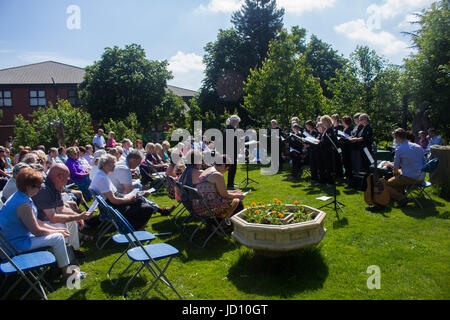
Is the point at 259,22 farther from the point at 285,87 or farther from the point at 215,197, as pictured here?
the point at 215,197

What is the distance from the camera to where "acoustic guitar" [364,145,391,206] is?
6.45 metres

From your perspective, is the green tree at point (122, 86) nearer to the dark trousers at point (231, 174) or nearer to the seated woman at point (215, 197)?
the dark trousers at point (231, 174)

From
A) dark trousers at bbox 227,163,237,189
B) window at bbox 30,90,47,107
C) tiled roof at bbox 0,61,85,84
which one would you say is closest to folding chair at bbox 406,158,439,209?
dark trousers at bbox 227,163,237,189

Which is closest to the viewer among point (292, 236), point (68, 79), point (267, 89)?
point (292, 236)

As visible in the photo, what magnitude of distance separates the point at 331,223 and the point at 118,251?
374 cm

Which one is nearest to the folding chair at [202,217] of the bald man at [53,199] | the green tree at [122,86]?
the bald man at [53,199]

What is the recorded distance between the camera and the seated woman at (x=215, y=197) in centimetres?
525

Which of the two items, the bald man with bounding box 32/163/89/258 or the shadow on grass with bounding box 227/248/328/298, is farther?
the bald man with bounding box 32/163/89/258

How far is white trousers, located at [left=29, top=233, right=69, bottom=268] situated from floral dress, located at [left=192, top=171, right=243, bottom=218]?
2.12 m

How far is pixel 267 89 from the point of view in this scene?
706 inches

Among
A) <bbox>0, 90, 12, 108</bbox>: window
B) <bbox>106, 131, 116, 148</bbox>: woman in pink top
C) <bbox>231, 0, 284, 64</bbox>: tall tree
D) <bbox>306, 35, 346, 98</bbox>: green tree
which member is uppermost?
<bbox>231, 0, 284, 64</bbox>: tall tree

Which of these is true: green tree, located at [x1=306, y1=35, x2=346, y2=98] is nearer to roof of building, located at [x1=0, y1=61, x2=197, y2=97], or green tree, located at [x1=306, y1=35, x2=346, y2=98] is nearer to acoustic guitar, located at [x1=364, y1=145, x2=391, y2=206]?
acoustic guitar, located at [x1=364, y1=145, x2=391, y2=206]
